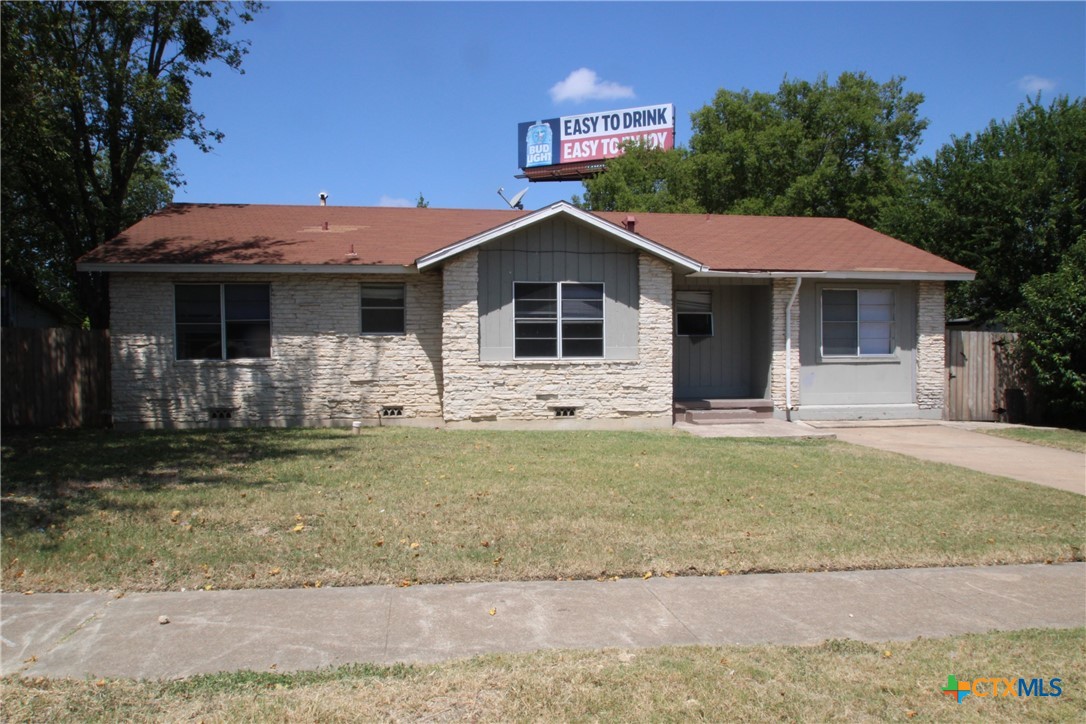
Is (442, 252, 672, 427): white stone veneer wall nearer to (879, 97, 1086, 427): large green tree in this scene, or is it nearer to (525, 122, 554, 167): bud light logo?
(879, 97, 1086, 427): large green tree

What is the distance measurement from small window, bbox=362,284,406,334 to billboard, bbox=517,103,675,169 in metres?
32.1

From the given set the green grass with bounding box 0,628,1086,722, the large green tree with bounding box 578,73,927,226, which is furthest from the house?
the large green tree with bounding box 578,73,927,226

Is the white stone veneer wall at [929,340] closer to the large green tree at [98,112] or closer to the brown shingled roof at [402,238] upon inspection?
the brown shingled roof at [402,238]

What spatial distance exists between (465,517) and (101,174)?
25.3m

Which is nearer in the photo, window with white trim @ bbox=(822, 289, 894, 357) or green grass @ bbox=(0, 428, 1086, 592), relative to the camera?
green grass @ bbox=(0, 428, 1086, 592)

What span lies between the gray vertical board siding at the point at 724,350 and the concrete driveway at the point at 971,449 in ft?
6.69

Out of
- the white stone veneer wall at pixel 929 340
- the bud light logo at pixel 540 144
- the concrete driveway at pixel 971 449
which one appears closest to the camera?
the concrete driveway at pixel 971 449

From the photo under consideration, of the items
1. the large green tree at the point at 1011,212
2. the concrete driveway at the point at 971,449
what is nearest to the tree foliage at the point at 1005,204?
the large green tree at the point at 1011,212

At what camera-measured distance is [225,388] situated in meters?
15.3

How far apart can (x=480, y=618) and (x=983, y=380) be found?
15.9 metres

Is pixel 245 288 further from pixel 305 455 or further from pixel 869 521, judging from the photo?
pixel 869 521

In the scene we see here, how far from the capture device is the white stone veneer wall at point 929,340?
17250 mm

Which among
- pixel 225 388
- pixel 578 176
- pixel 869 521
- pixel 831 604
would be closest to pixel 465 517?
pixel 831 604

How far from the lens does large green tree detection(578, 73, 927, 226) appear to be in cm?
3112
